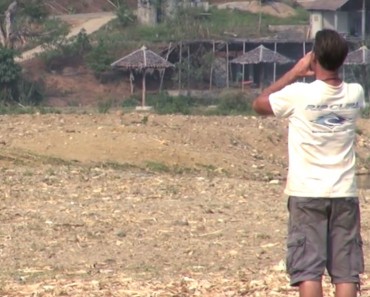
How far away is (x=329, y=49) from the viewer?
5.95 metres

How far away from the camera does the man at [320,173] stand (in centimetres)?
599

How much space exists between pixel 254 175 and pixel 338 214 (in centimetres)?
1622

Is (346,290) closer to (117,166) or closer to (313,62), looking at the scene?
(313,62)

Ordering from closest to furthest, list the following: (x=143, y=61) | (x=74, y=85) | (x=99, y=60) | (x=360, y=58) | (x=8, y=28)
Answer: (x=143, y=61)
(x=360, y=58)
(x=74, y=85)
(x=99, y=60)
(x=8, y=28)

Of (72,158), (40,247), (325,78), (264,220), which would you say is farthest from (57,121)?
(325,78)

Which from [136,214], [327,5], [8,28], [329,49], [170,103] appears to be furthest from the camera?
[327,5]

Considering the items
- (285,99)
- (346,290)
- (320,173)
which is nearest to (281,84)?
(285,99)

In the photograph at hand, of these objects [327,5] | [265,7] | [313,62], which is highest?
[313,62]

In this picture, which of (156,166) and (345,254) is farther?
(156,166)

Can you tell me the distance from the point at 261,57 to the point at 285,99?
107 ft

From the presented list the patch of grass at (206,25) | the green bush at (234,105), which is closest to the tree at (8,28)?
the patch of grass at (206,25)

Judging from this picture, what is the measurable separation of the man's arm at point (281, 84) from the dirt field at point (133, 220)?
2123 millimetres

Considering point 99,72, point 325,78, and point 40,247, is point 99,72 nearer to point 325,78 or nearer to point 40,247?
point 40,247

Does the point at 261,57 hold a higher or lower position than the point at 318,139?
lower
